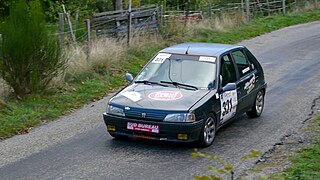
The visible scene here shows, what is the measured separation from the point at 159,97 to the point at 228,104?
1318 millimetres

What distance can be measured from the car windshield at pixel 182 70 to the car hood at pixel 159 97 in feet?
0.87

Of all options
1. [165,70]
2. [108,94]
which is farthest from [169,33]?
[165,70]

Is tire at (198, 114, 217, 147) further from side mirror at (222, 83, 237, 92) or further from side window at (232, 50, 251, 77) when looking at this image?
side window at (232, 50, 251, 77)

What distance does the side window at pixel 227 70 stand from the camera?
398 inches

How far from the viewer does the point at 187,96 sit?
30.6 ft

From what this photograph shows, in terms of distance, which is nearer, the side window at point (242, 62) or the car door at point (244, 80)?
the car door at point (244, 80)

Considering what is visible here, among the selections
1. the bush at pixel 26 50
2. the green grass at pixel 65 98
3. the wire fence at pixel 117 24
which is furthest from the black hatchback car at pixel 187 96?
the wire fence at pixel 117 24

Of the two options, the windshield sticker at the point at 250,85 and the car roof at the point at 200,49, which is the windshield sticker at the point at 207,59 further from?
the windshield sticker at the point at 250,85

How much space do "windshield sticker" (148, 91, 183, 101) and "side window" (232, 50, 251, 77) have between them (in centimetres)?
173

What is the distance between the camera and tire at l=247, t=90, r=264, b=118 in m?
11.3

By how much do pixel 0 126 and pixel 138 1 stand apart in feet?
96.2

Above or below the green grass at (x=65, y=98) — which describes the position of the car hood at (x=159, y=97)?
above

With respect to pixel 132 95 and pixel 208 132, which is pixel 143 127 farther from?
pixel 208 132

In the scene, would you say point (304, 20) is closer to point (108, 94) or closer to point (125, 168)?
point (108, 94)
